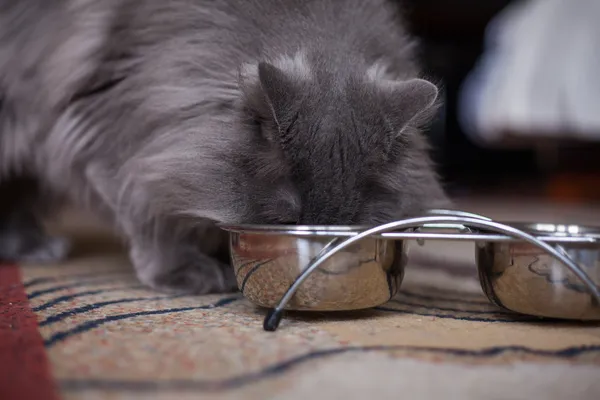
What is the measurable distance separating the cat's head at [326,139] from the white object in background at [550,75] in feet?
7.96

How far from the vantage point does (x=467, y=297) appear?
1345 millimetres

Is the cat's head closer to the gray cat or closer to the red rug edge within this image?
the gray cat

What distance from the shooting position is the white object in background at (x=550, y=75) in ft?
10.8

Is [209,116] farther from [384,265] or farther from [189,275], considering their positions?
[384,265]

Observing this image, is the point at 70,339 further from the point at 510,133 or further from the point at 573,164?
the point at 573,164

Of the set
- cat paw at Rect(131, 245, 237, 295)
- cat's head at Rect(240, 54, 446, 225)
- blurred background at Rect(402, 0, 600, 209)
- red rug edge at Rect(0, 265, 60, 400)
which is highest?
blurred background at Rect(402, 0, 600, 209)

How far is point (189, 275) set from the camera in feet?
4.51

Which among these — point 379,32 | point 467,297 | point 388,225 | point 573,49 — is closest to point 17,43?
point 379,32

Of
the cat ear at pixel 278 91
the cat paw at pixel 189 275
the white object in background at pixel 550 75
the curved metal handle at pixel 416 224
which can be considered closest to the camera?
the curved metal handle at pixel 416 224

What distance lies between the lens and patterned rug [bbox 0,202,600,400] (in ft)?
2.42

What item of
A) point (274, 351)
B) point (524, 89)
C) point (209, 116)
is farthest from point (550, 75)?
point (274, 351)

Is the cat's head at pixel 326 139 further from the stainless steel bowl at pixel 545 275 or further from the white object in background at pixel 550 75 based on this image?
the white object in background at pixel 550 75

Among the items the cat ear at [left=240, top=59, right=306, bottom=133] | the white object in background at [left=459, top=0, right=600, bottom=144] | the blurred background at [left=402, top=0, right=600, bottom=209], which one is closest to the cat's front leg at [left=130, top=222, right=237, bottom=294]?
the cat ear at [left=240, top=59, right=306, bottom=133]

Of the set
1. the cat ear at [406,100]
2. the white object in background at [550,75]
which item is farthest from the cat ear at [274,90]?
the white object in background at [550,75]
